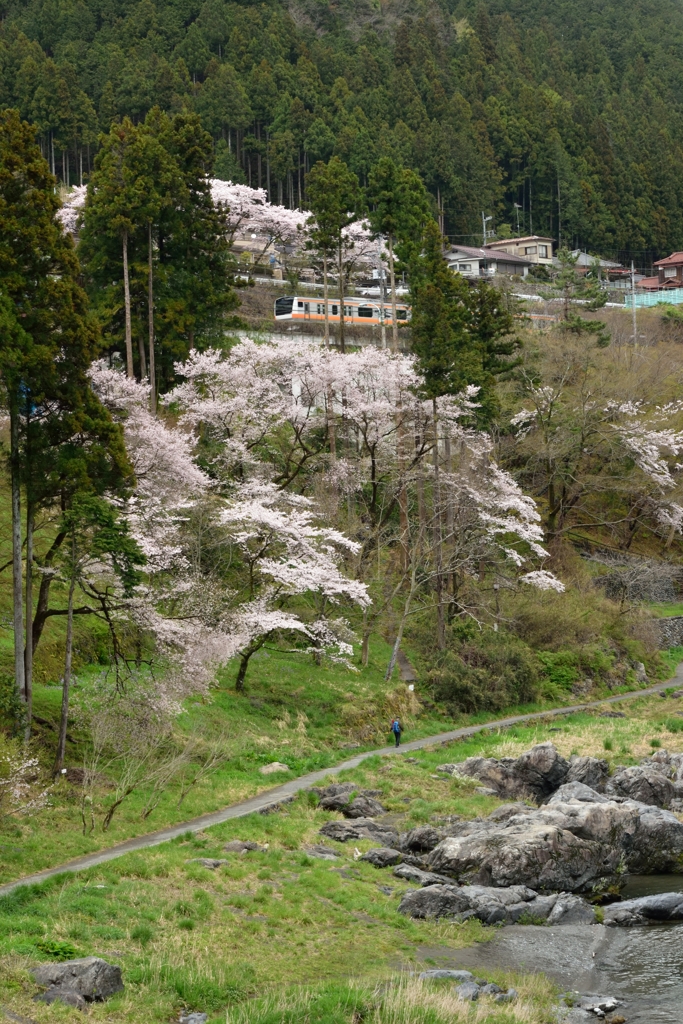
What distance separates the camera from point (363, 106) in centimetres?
8681

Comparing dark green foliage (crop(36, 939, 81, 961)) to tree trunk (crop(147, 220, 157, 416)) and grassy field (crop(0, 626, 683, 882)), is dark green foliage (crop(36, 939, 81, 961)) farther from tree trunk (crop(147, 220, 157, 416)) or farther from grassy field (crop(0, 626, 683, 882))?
tree trunk (crop(147, 220, 157, 416))

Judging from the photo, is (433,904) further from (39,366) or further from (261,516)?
(261,516)

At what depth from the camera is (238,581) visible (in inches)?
1304

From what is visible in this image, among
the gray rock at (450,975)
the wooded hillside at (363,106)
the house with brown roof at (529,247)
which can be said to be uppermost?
the wooded hillside at (363,106)

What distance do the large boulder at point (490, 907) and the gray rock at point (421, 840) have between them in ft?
9.54

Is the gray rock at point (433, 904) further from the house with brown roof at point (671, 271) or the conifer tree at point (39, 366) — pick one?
the house with brown roof at point (671, 271)

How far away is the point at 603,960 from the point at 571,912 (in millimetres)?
1846

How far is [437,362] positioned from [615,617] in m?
13.6

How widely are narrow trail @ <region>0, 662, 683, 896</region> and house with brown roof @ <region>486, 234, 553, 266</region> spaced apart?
193ft

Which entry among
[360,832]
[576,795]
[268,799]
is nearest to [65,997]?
[360,832]

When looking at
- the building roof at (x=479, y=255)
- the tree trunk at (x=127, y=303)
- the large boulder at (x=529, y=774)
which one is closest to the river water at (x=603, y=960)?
the large boulder at (x=529, y=774)

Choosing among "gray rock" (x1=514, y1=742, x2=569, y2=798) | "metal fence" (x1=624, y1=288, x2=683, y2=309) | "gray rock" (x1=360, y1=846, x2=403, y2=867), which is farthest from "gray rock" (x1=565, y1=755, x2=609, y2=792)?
"metal fence" (x1=624, y1=288, x2=683, y2=309)

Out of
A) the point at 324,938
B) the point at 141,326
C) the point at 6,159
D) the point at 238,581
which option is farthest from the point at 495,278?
the point at 324,938

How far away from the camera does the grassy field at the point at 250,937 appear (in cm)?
1319
